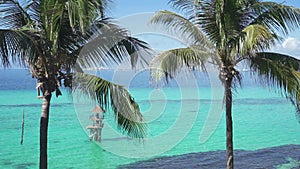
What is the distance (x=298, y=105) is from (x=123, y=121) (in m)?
3.52

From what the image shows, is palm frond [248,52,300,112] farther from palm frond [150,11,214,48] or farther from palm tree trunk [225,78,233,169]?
palm frond [150,11,214,48]

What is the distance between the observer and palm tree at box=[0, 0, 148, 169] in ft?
19.1

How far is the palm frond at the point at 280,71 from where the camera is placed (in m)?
A: 7.20

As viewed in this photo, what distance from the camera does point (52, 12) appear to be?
599cm

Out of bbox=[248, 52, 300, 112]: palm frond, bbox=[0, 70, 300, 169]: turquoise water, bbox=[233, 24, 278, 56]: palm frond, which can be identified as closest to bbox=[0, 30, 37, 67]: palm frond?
bbox=[0, 70, 300, 169]: turquoise water

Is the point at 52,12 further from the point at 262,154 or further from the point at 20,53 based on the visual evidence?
the point at 262,154

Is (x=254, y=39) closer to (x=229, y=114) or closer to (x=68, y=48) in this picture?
(x=229, y=114)

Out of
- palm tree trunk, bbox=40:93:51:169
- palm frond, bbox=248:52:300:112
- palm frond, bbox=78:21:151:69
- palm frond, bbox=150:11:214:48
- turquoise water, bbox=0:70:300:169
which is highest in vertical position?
palm frond, bbox=150:11:214:48

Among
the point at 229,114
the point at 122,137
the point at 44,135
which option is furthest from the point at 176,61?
the point at 122,137

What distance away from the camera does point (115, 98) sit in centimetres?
596

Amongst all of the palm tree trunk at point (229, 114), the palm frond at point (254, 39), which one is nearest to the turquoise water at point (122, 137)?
the palm tree trunk at point (229, 114)

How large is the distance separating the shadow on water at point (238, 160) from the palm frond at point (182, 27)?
969 cm

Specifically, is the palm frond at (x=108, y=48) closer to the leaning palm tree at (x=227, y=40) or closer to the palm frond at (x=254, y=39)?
the leaning palm tree at (x=227, y=40)

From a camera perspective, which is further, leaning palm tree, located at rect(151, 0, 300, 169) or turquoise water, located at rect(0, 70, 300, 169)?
turquoise water, located at rect(0, 70, 300, 169)
